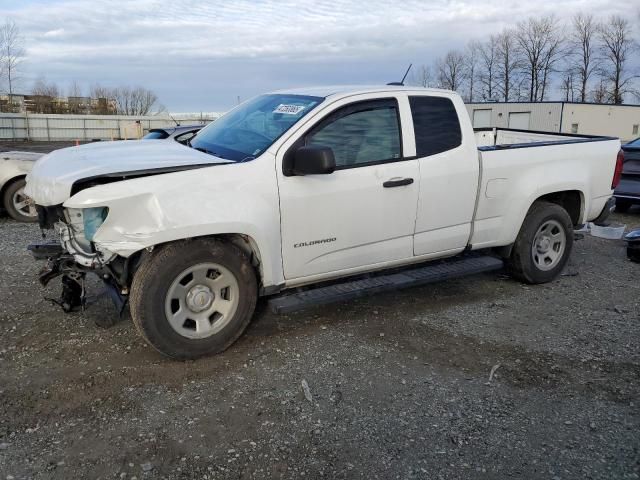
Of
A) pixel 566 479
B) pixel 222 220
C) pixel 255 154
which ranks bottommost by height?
pixel 566 479

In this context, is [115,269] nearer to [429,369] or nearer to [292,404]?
[292,404]

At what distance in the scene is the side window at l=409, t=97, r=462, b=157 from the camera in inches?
191

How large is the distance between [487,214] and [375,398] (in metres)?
2.43

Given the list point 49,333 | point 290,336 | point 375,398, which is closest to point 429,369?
point 375,398

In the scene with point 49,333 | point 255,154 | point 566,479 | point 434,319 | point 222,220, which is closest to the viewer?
point 566,479

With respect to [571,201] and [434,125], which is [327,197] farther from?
[571,201]

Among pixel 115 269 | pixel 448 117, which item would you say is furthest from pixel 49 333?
pixel 448 117

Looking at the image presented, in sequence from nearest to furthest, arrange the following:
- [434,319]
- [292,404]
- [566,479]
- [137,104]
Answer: [566,479] < [292,404] < [434,319] < [137,104]

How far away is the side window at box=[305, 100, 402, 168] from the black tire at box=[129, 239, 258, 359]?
3.57 feet

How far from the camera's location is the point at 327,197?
170 inches

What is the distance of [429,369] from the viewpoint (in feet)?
13.3

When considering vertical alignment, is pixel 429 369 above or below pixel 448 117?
below

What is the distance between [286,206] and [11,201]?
6.74 m

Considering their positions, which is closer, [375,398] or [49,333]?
[375,398]
